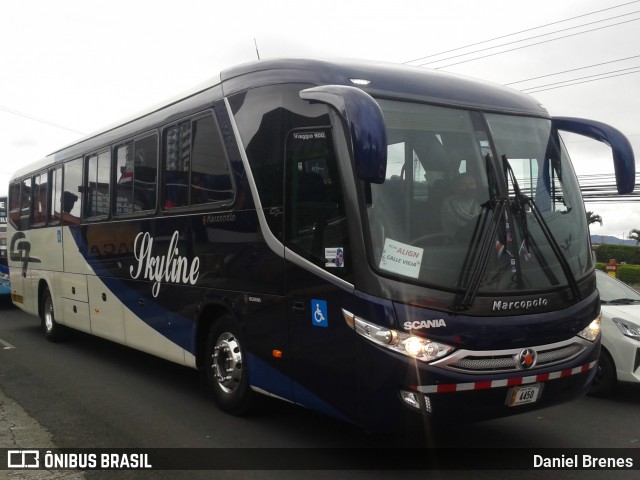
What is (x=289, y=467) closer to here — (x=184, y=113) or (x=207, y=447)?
(x=207, y=447)

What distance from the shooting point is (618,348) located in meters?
7.29

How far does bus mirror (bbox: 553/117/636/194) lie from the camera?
5.88 meters

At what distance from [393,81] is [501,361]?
228 cm

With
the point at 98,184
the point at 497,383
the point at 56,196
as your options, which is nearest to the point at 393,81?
the point at 497,383

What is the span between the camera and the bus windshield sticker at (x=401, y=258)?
4.76 metres

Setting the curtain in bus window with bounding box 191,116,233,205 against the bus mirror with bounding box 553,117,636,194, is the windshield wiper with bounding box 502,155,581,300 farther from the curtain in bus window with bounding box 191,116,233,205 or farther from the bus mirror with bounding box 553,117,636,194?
the curtain in bus window with bounding box 191,116,233,205

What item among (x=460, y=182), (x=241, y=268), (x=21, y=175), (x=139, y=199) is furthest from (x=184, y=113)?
(x=21, y=175)

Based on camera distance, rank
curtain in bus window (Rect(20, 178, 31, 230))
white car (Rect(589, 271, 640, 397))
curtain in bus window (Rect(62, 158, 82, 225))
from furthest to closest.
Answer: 1. curtain in bus window (Rect(20, 178, 31, 230))
2. curtain in bus window (Rect(62, 158, 82, 225))
3. white car (Rect(589, 271, 640, 397))

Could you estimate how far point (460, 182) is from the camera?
16.8 ft

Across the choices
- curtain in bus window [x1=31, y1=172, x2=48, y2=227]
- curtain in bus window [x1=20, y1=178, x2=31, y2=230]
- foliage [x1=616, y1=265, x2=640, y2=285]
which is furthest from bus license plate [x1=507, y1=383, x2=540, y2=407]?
foliage [x1=616, y1=265, x2=640, y2=285]

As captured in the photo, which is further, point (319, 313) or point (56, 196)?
point (56, 196)

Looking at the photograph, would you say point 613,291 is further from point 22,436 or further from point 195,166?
point 22,436

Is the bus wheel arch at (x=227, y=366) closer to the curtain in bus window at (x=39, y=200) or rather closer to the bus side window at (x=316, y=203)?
the bus side window at (x=316, y=203)

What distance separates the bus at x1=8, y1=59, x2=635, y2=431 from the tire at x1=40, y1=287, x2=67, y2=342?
16.9 feet
